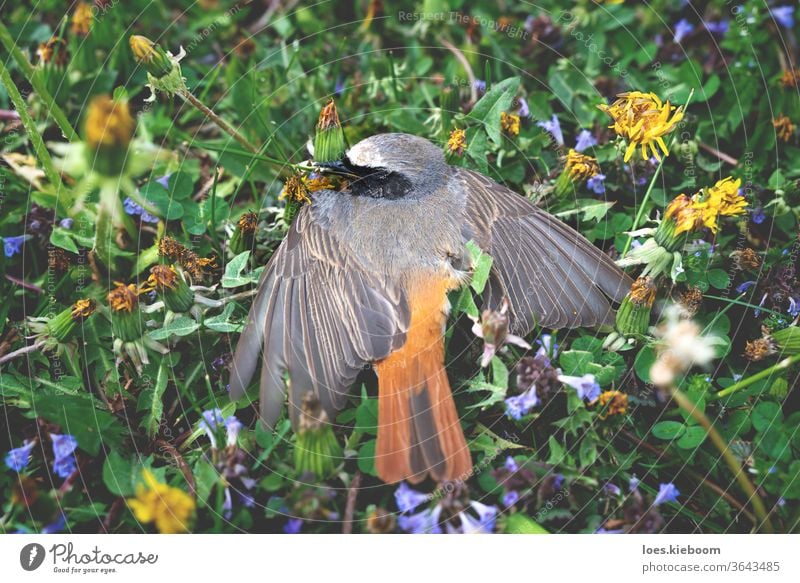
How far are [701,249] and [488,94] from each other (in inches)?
45.3

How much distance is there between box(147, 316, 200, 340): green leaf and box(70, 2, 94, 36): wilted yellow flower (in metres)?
1.85

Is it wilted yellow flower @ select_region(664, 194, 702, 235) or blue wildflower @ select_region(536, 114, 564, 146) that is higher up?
blue wildflower @ select_region(536, 114, 564, 146)

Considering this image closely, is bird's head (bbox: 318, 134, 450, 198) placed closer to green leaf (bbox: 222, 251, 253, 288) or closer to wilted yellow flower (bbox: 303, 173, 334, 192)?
wilted yellow flower (bbox: 303, 173, 334, 192)

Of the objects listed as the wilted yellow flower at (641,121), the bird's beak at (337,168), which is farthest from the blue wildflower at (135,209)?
the wilted yellow flower at (641,121)

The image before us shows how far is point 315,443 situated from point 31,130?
1.85 metres

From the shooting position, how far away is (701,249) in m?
3.38

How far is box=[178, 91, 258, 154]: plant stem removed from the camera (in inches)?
127

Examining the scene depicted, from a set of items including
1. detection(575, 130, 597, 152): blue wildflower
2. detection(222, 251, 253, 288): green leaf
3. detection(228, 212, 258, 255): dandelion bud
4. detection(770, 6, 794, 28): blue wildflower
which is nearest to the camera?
detection(222, 251, 253, 288): green leaf

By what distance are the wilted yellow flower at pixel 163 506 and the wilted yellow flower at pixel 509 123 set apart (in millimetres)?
2067

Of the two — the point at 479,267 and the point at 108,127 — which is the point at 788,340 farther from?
the point at 108,127

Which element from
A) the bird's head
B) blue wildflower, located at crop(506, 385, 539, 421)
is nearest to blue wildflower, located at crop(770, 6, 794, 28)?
the bird's head

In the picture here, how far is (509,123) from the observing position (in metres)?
3.61
